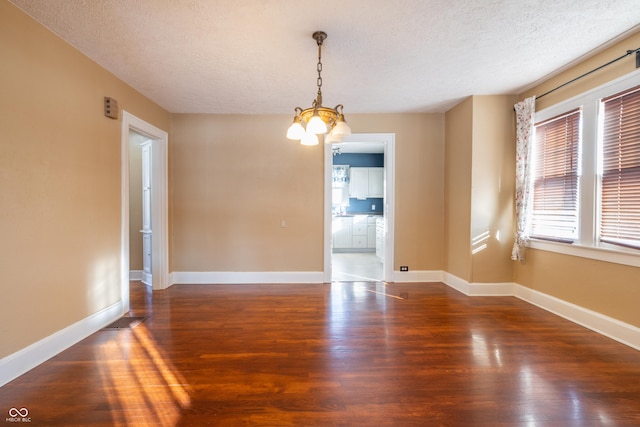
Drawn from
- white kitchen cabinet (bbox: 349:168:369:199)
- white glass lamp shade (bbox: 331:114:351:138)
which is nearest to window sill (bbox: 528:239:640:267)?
white glass lamp shade (bbox: 331:114:351:138)

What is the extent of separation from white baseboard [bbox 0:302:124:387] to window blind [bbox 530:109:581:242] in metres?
5.05

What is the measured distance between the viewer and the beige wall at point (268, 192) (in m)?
4.49

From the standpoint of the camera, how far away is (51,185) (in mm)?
2330

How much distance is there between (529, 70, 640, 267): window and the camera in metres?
2.46

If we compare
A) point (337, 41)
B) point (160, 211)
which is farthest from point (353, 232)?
point (337, 41)

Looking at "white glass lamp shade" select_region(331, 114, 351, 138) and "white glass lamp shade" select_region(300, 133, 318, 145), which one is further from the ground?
"white glass lamp shade" select_region(331, 114, 351, 138)

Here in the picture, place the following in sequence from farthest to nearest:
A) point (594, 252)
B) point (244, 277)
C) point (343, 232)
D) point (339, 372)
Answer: point (343, 232), point (244, 277), point (594, 252), point (339, 372)

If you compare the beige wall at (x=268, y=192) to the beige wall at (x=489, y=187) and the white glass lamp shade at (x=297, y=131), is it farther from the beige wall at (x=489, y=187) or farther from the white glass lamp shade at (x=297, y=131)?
the white glass lamp shade at (x=297, y=131)

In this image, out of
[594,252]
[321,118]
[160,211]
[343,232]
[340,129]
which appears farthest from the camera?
[343,232]

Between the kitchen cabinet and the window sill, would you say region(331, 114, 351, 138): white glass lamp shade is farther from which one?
the kitchen cabinet

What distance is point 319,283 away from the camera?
14.8ft

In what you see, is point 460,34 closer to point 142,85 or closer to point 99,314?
point 142,85

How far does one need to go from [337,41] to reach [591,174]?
2.84 m

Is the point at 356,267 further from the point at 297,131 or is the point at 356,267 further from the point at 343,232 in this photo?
the point at 297,131
